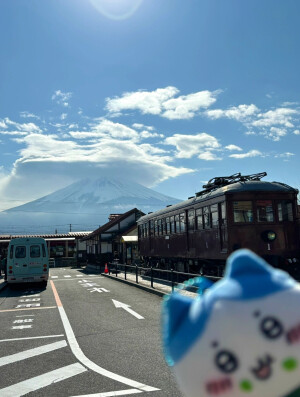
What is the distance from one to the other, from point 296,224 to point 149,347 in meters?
9.78

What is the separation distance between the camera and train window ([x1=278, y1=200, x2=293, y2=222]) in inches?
592

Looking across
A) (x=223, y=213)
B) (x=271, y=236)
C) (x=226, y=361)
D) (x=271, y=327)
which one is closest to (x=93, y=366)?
(x=226, y=361)

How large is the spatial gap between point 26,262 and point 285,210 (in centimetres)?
1302

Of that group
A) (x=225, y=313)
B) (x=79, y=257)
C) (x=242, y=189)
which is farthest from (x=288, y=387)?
(x=79, y=257)

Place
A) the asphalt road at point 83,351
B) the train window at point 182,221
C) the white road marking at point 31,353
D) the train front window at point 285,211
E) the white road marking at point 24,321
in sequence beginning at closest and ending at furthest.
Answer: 1. the asphalt road at point 83,351
2. the white road marking at point 31,353
3. the white road marking at point 24,321
4. the train front window at point 285,211
5. the train window at point 182,221

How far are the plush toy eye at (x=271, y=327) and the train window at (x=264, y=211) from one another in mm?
13514

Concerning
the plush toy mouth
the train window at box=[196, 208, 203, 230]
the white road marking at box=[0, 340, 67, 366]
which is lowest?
the white road marking at box=[0, 340, 67, 366]

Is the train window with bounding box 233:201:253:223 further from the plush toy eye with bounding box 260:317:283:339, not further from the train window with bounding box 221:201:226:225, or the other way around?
the plush toy eye with bounding box 260:317:283:339

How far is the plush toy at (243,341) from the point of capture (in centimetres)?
179

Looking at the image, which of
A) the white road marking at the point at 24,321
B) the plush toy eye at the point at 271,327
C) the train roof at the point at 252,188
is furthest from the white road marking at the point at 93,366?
the train roof at the point at 252,188

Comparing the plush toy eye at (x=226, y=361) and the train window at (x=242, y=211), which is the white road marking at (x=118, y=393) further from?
the train window at (x=242, y=211)

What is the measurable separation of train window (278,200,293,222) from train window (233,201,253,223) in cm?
129

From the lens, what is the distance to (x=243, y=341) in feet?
5.89

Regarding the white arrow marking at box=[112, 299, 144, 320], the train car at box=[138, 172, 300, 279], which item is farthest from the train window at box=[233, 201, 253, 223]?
the white arrow marking at box=[112, 299, 144, 320]
